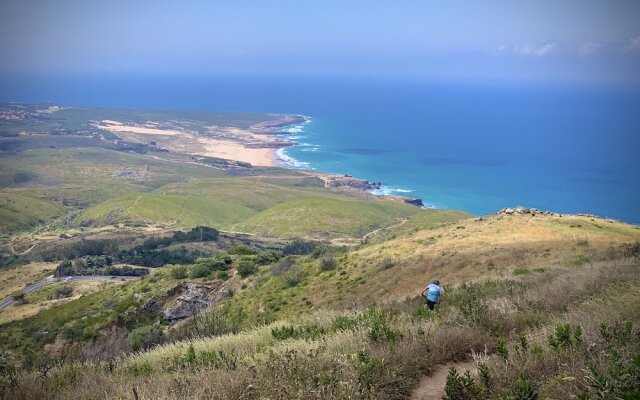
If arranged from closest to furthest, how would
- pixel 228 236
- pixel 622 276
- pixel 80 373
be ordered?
pixel 80 373, pixel 622 276, pixel 228 236

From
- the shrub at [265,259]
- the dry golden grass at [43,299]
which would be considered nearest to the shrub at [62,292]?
the dry golden grass at [43,299]

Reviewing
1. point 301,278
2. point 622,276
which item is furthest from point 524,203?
point 622,276

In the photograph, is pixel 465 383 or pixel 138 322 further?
pixel 138 322

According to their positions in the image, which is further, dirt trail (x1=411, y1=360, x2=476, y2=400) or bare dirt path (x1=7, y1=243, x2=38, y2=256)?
bare dirt path (x1=7, y1=243, x2=38, y2=256)

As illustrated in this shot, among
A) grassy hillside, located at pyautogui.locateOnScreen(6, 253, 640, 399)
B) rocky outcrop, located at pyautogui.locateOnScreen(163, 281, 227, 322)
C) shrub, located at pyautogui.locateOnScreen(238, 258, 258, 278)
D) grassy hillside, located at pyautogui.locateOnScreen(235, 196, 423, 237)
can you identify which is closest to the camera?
grassy hillside, located at pyautogui.locateOnScreen(6, 253, 640, 399)

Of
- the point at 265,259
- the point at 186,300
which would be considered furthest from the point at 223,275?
the point at 186,300

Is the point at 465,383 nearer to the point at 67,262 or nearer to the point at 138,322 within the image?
the point at 138,322

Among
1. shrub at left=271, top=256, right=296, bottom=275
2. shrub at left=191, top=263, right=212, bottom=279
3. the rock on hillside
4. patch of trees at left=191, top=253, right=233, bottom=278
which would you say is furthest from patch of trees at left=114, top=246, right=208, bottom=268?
shrub at left=271, top=256, right=296, bottom=275

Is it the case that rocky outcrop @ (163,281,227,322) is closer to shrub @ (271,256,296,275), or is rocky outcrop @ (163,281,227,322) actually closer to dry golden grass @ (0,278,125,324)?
shrub @ (271,256,296,275)
